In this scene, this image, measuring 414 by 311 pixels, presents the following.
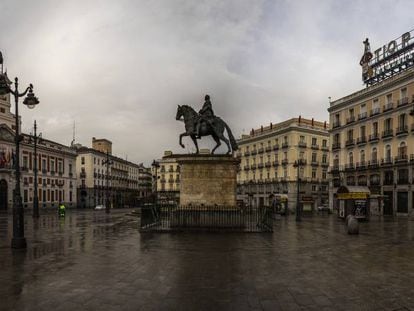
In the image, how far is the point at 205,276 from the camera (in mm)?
9195

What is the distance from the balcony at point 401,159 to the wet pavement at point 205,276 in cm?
3754

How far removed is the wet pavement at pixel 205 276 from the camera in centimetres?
713

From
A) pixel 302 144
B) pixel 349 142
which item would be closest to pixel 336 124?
pixel 349 142

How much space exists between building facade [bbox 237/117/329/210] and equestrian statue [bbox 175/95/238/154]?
51.5 m

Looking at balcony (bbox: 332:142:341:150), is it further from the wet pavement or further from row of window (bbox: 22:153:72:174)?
row of window (bbox: 22:153:72:174)

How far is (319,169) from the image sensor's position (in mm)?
80562

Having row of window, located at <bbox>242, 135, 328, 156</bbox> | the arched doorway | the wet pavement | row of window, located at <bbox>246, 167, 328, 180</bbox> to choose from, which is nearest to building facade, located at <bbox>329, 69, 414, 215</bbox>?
row of window, located at <bbox>242, 135, 328, 156</bbox>

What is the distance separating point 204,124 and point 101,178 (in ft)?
264

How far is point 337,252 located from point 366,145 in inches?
1817

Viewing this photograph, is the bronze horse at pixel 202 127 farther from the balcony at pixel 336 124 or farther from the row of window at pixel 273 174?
the row of window at pixel 273 174

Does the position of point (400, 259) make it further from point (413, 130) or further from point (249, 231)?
point (413, 130)

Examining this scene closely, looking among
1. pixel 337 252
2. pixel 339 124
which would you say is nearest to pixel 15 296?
pixel 337 252

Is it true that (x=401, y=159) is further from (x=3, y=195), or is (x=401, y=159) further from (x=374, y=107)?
(x=3, y=195)

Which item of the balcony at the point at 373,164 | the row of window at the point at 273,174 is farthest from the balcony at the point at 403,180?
the row of window at the point at 273,174
